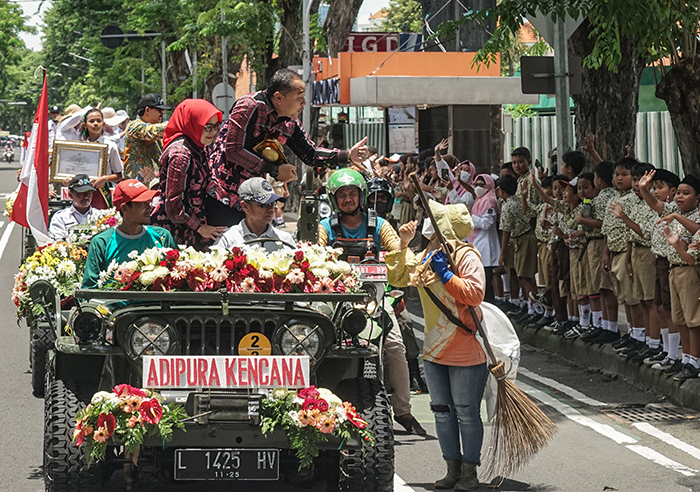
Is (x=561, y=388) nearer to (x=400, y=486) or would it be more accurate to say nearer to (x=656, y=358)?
(x=656, y=358)

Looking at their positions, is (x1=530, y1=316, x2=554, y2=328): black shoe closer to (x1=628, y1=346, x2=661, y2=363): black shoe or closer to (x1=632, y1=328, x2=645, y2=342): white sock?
(x1=632, y1=328, x2=645, y2=342): white sock

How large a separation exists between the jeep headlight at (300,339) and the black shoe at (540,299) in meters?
7.64

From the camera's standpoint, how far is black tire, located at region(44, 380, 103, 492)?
19.7ft

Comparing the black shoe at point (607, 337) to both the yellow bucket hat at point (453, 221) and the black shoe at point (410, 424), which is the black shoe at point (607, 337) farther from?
the yellow bucket hat at point (453, 221)

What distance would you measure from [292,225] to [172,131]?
1953 cm

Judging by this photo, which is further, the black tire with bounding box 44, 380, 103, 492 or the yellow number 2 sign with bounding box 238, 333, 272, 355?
the yellow number 2 sign with bounding box 238, 333, 272, 355

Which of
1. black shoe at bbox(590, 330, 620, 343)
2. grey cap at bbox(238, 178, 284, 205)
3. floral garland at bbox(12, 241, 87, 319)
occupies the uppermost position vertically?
grey cap at bbox(238, 178, 284, 205)

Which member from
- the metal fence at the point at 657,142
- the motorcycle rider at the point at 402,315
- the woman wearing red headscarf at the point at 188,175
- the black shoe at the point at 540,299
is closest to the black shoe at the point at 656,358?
the motorcycle rider at the point at 402,315

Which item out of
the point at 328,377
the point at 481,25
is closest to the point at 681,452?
the point at 328,377

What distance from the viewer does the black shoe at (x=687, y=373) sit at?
1001 centimetres

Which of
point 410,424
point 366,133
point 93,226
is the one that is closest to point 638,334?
point 410,424

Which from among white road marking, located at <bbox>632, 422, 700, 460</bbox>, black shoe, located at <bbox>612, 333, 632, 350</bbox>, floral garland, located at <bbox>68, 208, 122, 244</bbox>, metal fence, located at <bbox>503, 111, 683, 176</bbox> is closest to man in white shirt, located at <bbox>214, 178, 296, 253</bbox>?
floral garland, located at <bbox>68, 208, 122, 244</bbox>

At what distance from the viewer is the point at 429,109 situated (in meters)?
27.8

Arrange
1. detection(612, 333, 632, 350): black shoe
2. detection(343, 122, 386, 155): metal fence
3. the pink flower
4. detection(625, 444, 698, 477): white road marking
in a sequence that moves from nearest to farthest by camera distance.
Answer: the pink flower → detection(625, 444, 698, 477): white road marking → detection(612, 333, 632, 350): black shoe → detection(343, 122, 386, 155): metal fence
